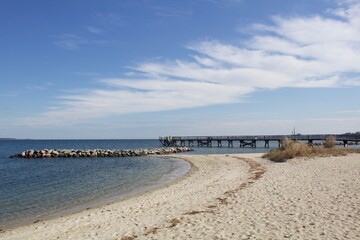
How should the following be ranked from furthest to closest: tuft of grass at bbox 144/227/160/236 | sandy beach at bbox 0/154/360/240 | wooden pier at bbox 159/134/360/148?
wooden pier at bbox 159/134/360/148 → tuft of grass at bbox 144/227/160/236 → sandy beach at bbox 0/154/360/240

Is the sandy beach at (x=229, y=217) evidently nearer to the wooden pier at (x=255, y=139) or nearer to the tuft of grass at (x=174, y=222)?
the tuft of grass at (x=174, y=222)

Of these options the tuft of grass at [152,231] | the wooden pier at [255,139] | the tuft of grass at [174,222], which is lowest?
the tuft of grass at [152,231]

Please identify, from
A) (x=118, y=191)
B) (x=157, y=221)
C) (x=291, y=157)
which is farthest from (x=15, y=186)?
(x=291, y=157)

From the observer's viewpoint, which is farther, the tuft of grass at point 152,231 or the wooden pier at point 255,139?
the wooden pier at point 255,139

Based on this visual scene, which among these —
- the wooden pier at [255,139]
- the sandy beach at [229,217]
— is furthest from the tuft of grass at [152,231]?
the wooden pier at [255,139]

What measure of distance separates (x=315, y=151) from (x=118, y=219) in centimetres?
2571

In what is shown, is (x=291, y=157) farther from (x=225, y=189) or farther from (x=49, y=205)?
(x=49, y=205)

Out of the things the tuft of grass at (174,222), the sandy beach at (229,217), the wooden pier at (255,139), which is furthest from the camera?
the wooden pier at (255,139)

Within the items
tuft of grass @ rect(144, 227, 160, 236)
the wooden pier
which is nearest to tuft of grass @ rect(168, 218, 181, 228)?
tuft of grass @ rect(144, 227, 160, 236)

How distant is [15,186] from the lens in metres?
23.2

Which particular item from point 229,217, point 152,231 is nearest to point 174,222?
point 152,231

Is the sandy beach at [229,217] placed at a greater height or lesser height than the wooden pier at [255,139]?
lesser

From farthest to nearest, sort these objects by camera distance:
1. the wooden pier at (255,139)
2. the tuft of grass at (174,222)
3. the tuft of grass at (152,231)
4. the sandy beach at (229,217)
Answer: the wooden pier at (255,139), the tuft of grass at (174,222), the tuft of grass at (152,231), the sandy beach at (229,217)

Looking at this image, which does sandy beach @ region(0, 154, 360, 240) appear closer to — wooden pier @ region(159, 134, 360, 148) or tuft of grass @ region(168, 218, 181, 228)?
tuft of grass @ region(168, 218, 181, 228)
